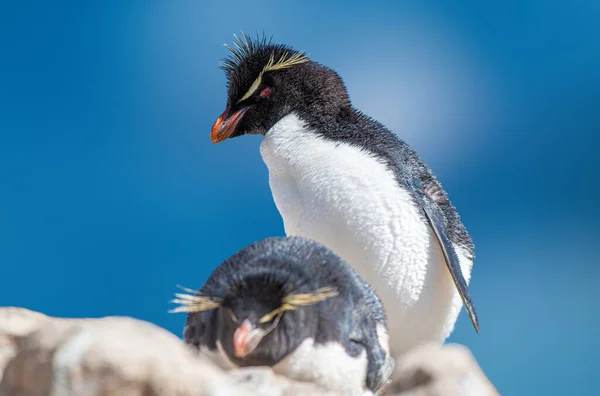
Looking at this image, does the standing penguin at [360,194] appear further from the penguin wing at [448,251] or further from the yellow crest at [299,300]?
the yellow crest at [299,300]

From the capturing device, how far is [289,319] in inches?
56.4

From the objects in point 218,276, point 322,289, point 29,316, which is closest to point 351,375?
point 322,289

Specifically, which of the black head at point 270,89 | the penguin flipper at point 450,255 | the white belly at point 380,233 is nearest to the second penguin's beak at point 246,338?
the white belly at point 380,233

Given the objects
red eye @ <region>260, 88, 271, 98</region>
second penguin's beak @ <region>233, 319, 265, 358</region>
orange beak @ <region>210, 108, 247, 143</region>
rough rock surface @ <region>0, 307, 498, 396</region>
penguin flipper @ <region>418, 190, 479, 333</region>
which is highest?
red eye @ <region>260, 88, 271, 98</region>

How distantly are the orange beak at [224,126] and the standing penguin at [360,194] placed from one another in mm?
71

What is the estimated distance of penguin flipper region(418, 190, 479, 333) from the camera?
2.25 m

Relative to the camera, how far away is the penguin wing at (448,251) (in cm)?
225

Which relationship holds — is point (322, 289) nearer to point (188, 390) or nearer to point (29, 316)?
point (188, 390)

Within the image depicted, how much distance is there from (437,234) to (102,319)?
125 centimetres

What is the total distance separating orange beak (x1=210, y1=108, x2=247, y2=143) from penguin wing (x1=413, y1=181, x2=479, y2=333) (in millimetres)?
801

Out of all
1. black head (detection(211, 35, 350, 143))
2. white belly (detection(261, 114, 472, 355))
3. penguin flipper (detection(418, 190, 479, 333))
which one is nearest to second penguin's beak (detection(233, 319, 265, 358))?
white belly (detection(261, 114, 472, 355))

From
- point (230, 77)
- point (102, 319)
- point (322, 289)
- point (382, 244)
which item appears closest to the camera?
point (102, 319)

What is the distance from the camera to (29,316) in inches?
61.2

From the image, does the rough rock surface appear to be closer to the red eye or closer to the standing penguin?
the standing penguin
